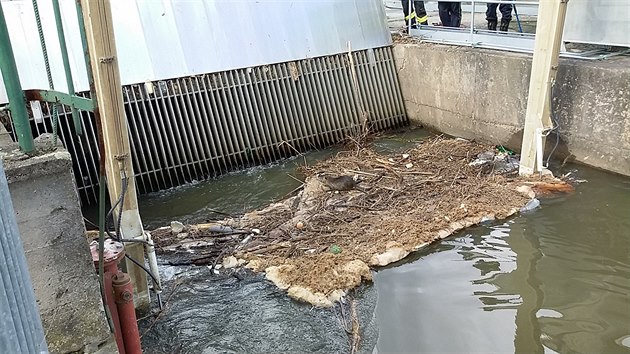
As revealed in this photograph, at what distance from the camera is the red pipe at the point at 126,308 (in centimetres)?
285

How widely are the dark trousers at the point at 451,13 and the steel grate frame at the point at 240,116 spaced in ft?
4.38

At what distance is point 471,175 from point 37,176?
17.5 ft

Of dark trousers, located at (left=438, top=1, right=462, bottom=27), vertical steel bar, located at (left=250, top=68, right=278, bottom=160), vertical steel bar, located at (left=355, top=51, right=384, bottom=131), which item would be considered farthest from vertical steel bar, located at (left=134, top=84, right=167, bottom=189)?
dark trousers, located at (left=438, top=1, right=462, bottom=27)

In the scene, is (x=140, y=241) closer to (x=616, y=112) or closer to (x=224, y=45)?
(x=224, y=45)

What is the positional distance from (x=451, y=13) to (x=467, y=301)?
6.68m

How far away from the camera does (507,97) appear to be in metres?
7.61

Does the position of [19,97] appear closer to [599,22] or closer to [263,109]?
[263,109]

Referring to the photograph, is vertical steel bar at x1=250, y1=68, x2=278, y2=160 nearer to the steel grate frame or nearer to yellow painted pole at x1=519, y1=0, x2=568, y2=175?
the steel grate frame

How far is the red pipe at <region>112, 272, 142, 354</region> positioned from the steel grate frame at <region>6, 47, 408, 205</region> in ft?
14.4

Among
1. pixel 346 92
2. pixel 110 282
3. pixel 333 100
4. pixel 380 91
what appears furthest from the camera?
pixel 380 91

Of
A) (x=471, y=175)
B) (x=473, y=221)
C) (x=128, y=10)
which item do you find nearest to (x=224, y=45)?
(x=128, y=10)

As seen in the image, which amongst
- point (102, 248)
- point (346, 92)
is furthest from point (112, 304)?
point (346, 92)

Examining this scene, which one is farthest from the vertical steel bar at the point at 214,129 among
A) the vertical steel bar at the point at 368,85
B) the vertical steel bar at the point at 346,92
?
the vertical steel bar at the point at 368,85

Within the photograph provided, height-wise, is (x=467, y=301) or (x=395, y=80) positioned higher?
(x=395, y=80)
